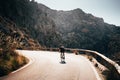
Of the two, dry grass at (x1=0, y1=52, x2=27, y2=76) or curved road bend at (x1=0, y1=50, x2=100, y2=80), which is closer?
curved road bend at (x1=0, y1=50, x2=100, y2=80)

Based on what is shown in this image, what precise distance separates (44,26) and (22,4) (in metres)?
18.1

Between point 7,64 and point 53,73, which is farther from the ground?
point 7,64

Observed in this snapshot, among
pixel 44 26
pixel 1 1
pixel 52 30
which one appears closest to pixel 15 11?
pixel 1 1

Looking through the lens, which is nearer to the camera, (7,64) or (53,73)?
(53,73)

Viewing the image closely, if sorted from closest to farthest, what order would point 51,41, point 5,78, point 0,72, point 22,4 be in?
point 5,78
point 0,72
point 22,4
point 51,41

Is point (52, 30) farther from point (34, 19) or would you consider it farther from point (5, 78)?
point (5, 78)

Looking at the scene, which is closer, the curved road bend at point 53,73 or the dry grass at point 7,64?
the curved road bend at point 53,73

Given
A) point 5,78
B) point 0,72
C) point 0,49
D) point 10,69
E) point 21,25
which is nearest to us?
point 5,78

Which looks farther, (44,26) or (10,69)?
(44,26)

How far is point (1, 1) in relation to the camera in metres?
96.9

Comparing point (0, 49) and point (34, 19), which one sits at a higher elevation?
point (34, 19)

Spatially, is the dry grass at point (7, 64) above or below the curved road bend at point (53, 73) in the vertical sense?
above

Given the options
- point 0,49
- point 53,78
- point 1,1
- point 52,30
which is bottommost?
point 53,78

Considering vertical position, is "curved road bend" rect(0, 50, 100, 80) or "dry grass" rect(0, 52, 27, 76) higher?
"dry grass" rect(0, 52, 27, 76)
